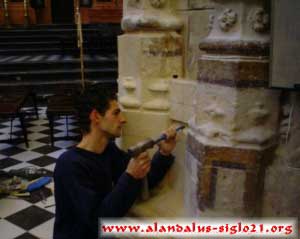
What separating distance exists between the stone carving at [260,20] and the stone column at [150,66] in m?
0.64

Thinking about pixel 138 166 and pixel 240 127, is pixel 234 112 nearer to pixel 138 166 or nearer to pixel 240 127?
pixel 240 127

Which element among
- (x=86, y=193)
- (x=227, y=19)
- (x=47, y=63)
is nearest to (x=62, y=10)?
(x=47, y=63)

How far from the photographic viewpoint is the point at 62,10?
12.0 metres

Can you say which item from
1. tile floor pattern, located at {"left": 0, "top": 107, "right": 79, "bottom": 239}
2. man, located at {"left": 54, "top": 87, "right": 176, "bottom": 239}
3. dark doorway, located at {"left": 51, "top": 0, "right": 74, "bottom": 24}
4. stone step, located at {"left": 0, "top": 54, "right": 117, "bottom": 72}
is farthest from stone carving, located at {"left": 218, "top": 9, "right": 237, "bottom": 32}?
dark doorway, located at {"left": 51, "top": 0, "right": 74, "bottom": 24}

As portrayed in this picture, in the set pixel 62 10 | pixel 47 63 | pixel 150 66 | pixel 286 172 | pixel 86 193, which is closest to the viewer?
pixel 286 172

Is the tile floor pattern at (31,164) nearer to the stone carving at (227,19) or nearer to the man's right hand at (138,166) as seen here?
the man's right hand at (138,166)

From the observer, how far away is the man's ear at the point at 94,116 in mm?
1485

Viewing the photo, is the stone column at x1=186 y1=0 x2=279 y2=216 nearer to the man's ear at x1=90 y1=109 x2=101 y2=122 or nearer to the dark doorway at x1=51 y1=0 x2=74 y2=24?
the man's ear at x1=90 y1=109 x2=101 y2=122

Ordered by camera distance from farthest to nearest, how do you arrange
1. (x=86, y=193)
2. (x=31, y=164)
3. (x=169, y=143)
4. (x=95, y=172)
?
(x=31, y=164) < (x=169, y=143) < (x=95, y=172) < (x=86, y=193)

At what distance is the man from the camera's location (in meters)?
1.34

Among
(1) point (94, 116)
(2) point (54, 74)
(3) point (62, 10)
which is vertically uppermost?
(3) point (62, 10)

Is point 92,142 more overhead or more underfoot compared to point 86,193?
more overhead

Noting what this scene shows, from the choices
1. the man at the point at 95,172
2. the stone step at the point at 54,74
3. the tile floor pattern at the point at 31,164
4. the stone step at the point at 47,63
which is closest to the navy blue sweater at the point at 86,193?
the man at the point at 95,172

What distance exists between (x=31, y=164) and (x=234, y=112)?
119 inches
